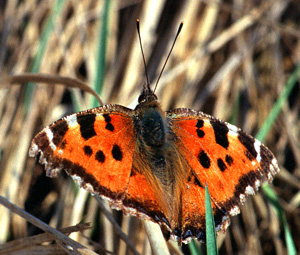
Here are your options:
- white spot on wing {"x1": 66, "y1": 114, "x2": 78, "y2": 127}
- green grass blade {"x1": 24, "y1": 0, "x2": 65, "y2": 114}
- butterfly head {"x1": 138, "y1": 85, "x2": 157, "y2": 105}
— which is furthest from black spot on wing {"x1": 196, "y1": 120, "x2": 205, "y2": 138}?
green grass blade {"x1": 24, "y1": 0, "x2": 65, "y2": 114}

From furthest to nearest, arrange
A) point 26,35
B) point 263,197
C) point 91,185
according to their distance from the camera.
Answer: point 26,35, point 263,197, point 91,185

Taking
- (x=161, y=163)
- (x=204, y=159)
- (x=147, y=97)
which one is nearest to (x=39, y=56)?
(x=147, y=97)

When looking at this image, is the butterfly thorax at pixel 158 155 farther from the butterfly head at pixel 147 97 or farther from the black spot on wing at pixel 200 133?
the black spot on wing at pixel 200 133

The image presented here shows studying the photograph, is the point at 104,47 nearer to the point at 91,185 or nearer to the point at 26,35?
the point at 91,185

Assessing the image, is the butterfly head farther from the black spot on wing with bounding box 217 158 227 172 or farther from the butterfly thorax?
the black spot on wing with bounding box 217 158 227 172

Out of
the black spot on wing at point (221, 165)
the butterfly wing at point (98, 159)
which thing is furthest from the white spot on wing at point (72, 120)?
the black spot on wing at point (221, 165)

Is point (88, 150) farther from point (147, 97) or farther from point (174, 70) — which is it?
point (174, 70)

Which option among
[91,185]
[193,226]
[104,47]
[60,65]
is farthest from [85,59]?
[193,226]
